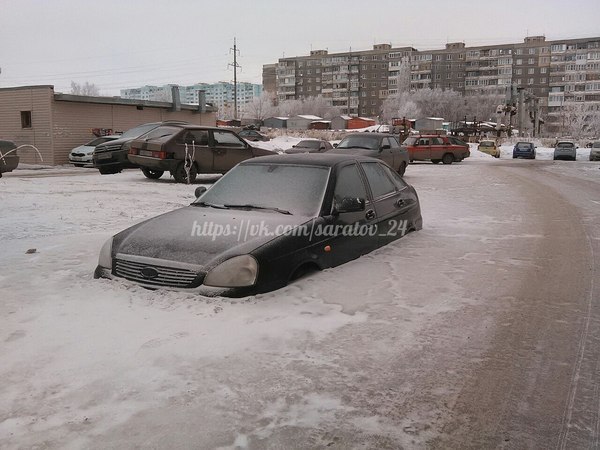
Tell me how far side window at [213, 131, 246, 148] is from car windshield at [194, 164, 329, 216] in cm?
853

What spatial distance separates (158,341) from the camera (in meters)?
3.69

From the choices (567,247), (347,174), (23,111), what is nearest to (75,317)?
(347,174)

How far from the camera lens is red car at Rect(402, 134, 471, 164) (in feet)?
97.9

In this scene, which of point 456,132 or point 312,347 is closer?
point 312,347

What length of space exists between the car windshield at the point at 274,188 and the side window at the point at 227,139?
8526mm

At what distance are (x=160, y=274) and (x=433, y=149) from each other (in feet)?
89.7

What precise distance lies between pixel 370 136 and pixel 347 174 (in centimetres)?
1146

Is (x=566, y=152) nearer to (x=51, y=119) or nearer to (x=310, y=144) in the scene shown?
(x=310, y=144)

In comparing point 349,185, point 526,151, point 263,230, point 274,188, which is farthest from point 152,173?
point 526,151

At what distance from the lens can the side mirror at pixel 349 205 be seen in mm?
5441

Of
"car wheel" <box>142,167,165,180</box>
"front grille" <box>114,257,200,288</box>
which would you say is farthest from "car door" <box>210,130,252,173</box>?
"front grille" <box>114,257,200,288</box>

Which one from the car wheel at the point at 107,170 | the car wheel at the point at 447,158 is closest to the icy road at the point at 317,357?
the car wheel at the point at 107,170

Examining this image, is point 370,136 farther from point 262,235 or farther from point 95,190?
point 262,235

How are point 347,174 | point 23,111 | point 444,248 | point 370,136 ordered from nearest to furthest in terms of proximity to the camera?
1. point 347,174
2. point 444,248
3. point 370,136
4. point 23,111
